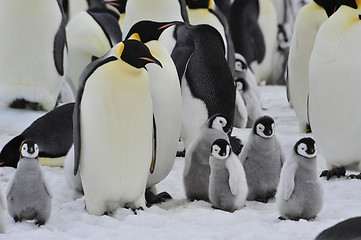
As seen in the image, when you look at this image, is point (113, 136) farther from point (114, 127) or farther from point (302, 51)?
point (302, 51)

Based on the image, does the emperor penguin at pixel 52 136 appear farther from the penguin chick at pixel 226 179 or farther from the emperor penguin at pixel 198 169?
the penguin chick at pixel 226 179

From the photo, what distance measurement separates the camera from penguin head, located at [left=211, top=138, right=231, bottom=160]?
16.2 feet

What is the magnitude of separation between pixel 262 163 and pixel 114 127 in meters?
1.05

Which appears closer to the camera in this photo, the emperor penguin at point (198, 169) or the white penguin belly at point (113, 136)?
the white penguin belly at point (113, 136)

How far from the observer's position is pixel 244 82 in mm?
8680

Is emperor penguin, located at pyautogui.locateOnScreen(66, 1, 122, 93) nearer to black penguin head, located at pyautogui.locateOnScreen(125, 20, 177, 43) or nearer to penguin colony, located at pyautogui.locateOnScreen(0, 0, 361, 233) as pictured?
penguin colony, located at pyautogui.locateOnScreen(0, 0, 361, 233)

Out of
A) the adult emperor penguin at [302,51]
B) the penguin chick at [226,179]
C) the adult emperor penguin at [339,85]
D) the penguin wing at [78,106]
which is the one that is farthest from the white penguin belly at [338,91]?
the adult emperor penguin at [302,51]

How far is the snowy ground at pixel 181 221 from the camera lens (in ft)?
14.3

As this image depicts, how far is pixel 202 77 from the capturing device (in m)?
6.23

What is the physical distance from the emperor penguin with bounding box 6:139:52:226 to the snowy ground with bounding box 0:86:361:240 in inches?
2.3

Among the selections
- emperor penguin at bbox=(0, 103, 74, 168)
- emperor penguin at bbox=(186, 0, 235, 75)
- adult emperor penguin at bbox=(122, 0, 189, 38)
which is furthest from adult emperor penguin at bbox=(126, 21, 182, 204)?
emperor penguin at bbox=(186, 0, 235, 75)

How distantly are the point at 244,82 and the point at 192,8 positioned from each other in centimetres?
89

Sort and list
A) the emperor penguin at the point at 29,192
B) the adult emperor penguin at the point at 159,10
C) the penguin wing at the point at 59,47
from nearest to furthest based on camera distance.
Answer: the emperor penguin at the point at 29,192 → the adult emperor penguin at the point at 159,10 → the penguin wing at the point at 59,47

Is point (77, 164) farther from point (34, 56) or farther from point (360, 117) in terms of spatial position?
point (34, 56)
